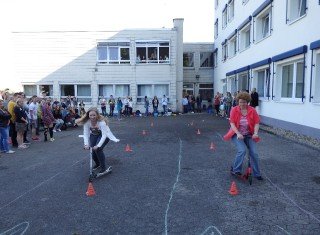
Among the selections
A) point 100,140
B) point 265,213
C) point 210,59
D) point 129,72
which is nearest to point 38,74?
point 129,72

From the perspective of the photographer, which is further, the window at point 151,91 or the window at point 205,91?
the window at point 205,91

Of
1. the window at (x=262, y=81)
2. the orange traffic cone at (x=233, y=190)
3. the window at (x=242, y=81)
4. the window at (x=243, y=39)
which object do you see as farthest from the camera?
the window at (x=242, y=81)

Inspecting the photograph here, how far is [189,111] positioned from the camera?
97.0 ft

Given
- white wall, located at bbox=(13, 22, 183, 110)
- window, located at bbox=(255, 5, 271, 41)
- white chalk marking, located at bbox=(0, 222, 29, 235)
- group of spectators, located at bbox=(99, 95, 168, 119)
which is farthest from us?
white wall, located at bbox=(13, 22, 183, 110)

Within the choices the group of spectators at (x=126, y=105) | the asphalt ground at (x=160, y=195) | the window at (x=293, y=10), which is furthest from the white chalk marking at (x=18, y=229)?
the group of spectators at (x=126, y=105)

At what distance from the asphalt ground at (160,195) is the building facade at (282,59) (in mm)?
2828

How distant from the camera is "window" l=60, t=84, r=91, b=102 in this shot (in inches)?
1097

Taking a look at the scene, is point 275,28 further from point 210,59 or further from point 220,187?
point 210,59

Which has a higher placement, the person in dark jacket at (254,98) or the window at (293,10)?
the window at (293,10)

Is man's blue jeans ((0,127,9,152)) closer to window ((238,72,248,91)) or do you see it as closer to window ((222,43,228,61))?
window ((238,72,248,91))

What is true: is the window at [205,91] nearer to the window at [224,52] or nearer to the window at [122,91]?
the window at [224,52]

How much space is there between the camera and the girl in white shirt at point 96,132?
6922 mm

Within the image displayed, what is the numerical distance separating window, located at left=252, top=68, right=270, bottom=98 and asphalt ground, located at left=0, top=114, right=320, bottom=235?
6.88m

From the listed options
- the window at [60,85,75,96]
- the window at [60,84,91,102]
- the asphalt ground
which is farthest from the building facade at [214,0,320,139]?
the window at [60,85,75,96]
